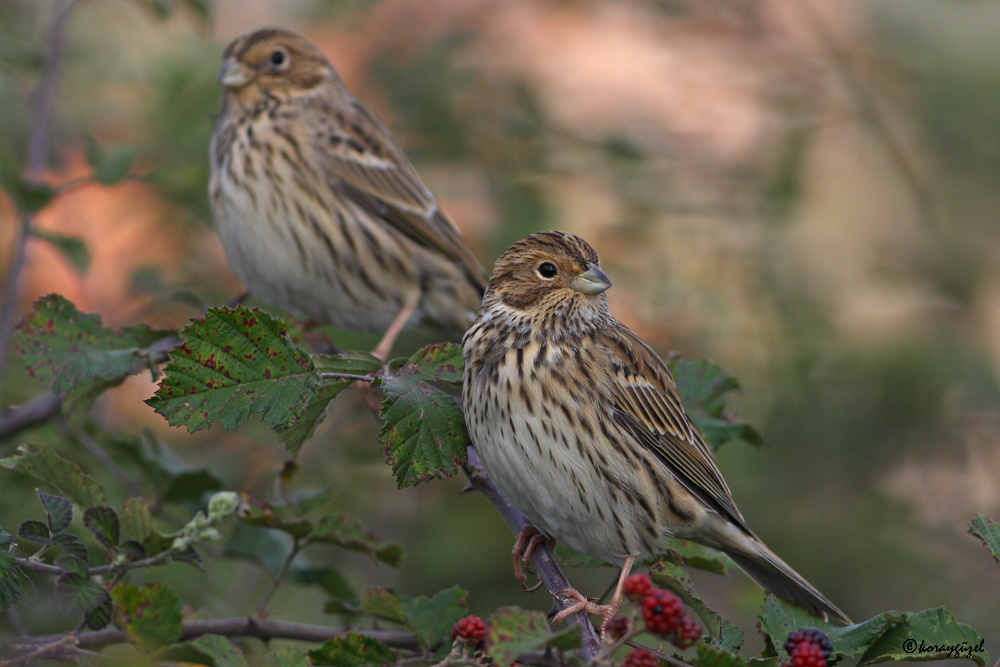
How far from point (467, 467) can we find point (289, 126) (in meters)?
1.90

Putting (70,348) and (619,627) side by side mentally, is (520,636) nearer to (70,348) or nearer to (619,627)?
(619,627)

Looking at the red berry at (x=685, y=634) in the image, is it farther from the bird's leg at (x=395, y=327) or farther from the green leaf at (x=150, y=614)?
the bird's leg at (x=395, y=327)

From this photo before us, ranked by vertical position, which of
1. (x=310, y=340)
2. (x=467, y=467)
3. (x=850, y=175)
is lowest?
(x=467, y=467)

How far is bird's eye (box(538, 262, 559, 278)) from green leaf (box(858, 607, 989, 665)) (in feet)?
4.36

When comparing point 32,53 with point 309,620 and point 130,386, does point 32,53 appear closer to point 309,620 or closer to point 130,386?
point 130,386

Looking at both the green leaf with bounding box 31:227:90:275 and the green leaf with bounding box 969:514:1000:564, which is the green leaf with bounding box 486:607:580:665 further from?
the green leaf with bounding box 31:227:90:275

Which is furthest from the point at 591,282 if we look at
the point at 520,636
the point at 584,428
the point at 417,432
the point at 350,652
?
the point at 520,636

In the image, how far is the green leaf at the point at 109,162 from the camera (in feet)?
11.4

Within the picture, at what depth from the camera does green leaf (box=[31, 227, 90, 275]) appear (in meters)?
3.32

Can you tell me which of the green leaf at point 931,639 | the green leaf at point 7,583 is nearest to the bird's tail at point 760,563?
the green leaf at point 931,639

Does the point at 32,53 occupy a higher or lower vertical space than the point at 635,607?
higher

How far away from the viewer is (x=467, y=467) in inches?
112

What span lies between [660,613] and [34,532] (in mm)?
1144

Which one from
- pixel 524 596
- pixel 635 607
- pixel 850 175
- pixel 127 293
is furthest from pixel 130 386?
pixel 850 175
